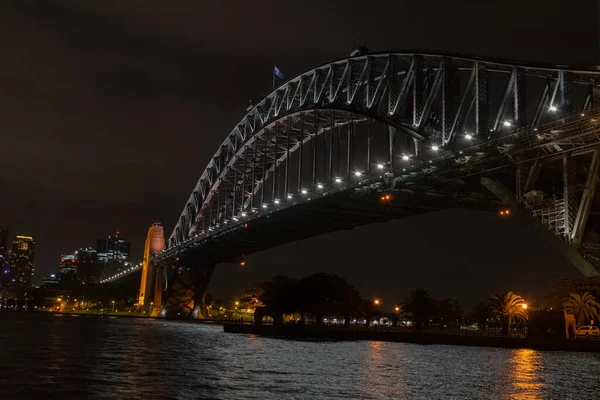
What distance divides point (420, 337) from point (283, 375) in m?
34.3

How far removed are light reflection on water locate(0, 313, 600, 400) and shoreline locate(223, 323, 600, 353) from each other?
2603 mm

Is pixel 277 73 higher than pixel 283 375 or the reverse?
higher

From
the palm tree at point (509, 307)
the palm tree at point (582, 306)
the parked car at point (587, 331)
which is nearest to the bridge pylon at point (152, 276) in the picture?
the palm tree at point (509, 307)

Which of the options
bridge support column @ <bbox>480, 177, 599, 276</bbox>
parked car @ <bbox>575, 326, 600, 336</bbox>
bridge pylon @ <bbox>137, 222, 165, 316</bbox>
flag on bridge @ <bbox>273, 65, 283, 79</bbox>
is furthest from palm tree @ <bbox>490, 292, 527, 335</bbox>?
bridge pylon @ <bbox>137, 222, 165, 316</bbox>

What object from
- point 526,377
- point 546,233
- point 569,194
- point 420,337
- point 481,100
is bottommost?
point 526,377

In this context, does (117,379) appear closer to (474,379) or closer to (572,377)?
(474,379)

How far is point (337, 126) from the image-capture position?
7825 centimetres

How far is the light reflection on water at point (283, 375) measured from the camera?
22703 millimetres

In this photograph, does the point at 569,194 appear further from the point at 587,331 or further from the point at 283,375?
the point at 283,375

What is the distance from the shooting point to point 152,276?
13888 centimetres

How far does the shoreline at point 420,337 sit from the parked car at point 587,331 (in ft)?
4.17

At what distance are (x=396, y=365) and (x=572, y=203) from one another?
50.8ft

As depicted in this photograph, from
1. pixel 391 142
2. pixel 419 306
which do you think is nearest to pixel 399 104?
pixel 391 142

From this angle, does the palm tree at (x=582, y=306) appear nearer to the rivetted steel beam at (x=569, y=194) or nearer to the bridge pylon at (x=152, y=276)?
the rivetted steel beam at (x=569, y=194)
